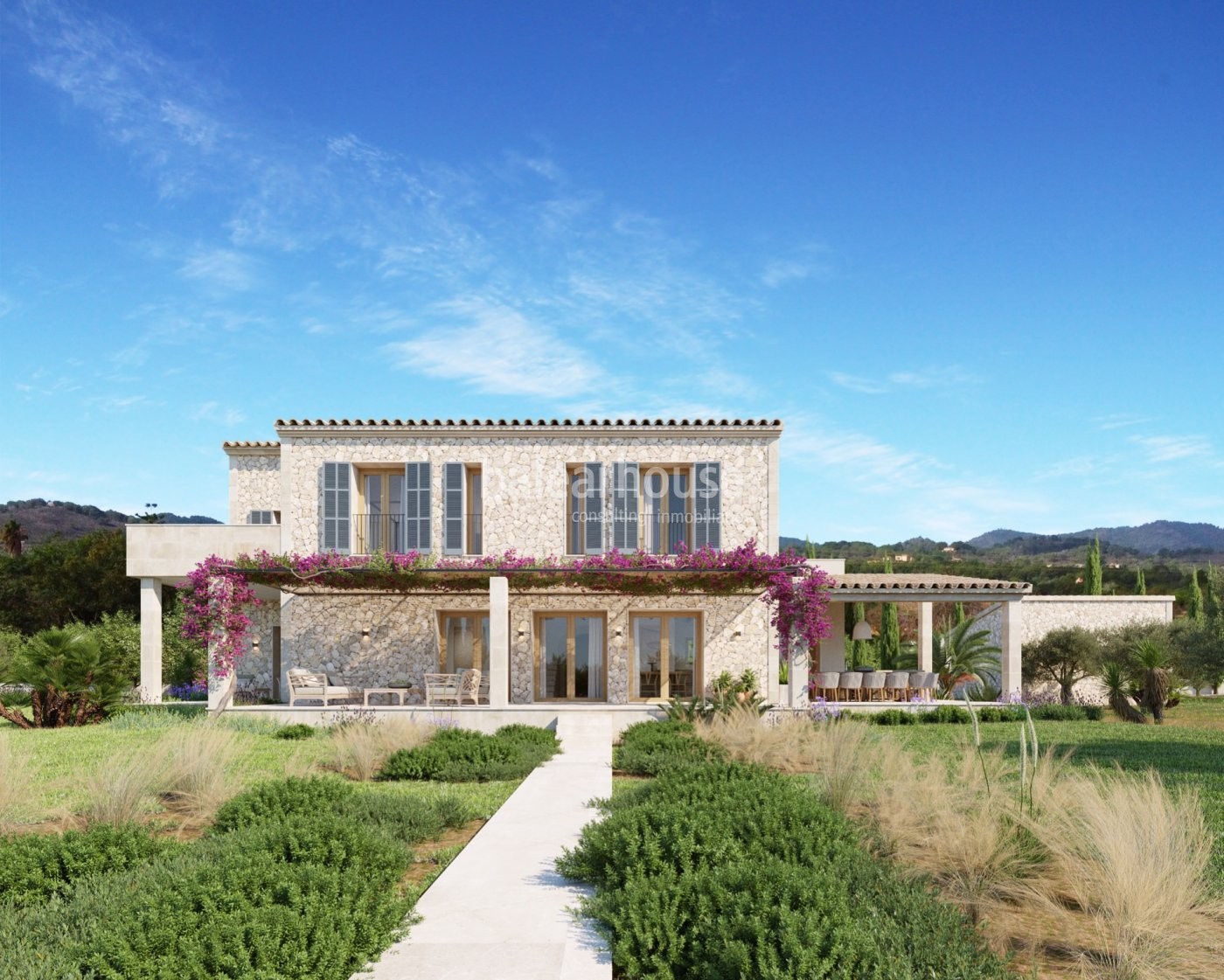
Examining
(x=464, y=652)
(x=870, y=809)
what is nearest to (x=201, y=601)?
(x=464, y=652)

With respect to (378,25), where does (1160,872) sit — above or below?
below

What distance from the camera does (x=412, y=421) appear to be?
1811cm

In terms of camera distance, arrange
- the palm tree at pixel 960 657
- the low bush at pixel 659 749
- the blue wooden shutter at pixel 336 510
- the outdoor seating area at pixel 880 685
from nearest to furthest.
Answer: the low bush at pixel 659 749, the blue wooden shutter at pixel 336 510, the outdoor seating area at pixel 880 685, the palm tree at pixel 960 657

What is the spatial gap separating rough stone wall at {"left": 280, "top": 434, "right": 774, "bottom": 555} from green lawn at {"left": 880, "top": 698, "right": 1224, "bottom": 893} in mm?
5297

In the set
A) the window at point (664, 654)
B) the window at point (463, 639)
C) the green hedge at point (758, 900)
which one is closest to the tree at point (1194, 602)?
the window at point (664, 654)

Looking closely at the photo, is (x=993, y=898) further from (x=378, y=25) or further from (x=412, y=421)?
(x=412, y=421)

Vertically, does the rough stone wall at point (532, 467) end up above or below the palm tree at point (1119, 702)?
above

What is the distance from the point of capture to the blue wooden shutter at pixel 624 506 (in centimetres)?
1811

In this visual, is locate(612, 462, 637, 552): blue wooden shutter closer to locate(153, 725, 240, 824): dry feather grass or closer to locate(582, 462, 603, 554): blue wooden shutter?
locate(582, 462, 603, 554): blue wooden shutter

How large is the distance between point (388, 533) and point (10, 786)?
461 inches

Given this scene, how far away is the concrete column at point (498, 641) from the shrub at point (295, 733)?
3.18 metres

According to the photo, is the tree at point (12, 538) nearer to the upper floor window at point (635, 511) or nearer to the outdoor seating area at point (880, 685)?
the upper floor window at point (635, 511)

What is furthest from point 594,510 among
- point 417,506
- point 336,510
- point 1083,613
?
point 1083,613

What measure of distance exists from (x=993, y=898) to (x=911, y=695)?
14.9 m
